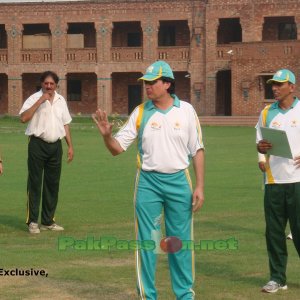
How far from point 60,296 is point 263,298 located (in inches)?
71.0

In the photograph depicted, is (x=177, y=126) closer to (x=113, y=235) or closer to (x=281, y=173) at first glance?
(x=281, y=173)

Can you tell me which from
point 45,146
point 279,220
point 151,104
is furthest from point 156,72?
point 45,146

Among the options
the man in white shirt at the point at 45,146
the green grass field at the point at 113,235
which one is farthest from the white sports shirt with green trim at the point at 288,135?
the man in white shirt at the point at 45,146

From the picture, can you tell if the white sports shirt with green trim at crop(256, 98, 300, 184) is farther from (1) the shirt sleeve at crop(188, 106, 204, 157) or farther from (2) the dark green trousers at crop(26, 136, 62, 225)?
(2) the dark green trousers at crop(26, 136, 62, 225)

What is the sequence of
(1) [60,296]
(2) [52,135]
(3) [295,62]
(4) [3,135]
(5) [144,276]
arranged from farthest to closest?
(3) [295,62], (4) [3,135], (2) [52,135], (1) [60,296], (5) [144,276]

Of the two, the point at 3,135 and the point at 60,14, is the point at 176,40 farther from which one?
the point at 3,135

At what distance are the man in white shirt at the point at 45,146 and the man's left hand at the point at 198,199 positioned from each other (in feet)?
17.0

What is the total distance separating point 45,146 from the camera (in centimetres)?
1295

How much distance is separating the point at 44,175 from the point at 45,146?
1.45 feet

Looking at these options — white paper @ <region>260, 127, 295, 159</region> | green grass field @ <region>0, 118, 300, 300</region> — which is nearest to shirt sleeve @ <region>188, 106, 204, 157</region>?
white paper @ <region>260, 127, 295, 159</region>

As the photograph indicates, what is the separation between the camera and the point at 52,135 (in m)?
12.9

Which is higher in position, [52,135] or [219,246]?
[52,135]

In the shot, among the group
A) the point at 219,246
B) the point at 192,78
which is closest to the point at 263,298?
the point at 219,246

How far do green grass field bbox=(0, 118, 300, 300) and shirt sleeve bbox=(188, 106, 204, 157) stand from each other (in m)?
1.41
